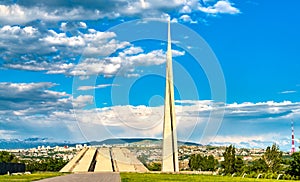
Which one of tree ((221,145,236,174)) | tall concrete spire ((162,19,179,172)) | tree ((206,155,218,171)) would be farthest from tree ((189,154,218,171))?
tall concrete spire ((162,19,179,172))

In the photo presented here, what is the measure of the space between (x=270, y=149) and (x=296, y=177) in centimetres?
2078

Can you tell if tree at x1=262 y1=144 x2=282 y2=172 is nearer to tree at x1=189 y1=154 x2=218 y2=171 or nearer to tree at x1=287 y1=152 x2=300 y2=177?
tree at x1=189 y1=154 x2=218 y2=171

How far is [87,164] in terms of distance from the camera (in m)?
61.0

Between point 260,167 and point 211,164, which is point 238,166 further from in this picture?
point 211,164

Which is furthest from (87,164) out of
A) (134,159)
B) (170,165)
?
(170,165)

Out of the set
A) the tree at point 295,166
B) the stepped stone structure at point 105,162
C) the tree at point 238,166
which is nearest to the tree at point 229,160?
the tree at point 238,166

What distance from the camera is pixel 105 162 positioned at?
6316 cm

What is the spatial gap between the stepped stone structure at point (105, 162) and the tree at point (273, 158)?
13378mm

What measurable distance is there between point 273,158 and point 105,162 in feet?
69.5

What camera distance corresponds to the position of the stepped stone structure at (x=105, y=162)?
193 ft

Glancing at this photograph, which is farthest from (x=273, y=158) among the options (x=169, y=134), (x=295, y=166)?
(x=295, y=166)

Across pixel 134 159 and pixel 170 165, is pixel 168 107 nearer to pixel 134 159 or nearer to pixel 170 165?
pixel 170 165

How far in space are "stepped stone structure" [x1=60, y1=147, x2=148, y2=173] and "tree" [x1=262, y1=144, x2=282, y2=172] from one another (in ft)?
43.9

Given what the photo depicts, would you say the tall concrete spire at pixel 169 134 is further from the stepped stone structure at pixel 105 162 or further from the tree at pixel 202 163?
the tree at pixel 202 163
